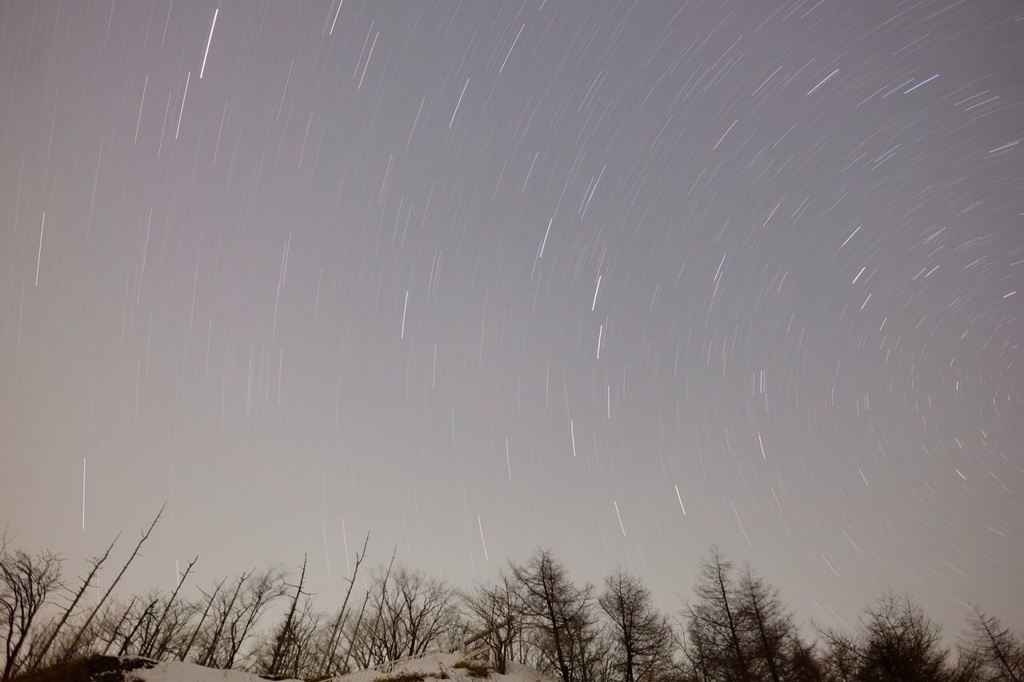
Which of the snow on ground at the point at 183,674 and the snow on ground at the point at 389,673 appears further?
the snow on ground at the point at 389,673

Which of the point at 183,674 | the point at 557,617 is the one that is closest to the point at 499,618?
the point at 557,617

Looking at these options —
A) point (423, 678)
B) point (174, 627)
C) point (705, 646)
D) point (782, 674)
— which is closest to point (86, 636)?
point (174, 627)

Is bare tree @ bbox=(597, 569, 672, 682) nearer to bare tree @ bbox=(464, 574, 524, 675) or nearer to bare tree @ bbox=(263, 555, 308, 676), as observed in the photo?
bare tree @ bbox=(464, 574, 524, 675)

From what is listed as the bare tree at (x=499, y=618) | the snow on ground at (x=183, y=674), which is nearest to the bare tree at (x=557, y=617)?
the bare tree at (x=499, y=618)

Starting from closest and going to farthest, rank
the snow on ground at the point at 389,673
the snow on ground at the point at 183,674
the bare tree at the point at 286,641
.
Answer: the snow on ground at the point at 183,674 → the snow on ground at the point at 389,673 → the bare tree at the point at 286,641

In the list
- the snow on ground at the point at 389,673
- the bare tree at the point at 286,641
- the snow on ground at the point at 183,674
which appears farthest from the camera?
the bare tree at the point at 286,641

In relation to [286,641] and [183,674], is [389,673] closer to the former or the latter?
[183,674]

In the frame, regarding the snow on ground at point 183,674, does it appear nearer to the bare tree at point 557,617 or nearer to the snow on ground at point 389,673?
the snow on ground at point 389,673

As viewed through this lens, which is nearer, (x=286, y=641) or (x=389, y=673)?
(x=389, y=673)

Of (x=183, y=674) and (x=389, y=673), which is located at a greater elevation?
(x=389, y=673)

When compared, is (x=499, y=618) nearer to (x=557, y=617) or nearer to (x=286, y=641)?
(x=557, y=617)

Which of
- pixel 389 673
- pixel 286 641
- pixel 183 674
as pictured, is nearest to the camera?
pixel 183 674

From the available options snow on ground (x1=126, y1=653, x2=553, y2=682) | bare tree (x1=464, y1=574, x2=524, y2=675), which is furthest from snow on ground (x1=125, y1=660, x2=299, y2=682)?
bare tree (x1=464, y1=574, x2=524, y2=675)

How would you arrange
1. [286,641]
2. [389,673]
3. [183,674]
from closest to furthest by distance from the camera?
[183,674] → [389,673] → [286,641]
